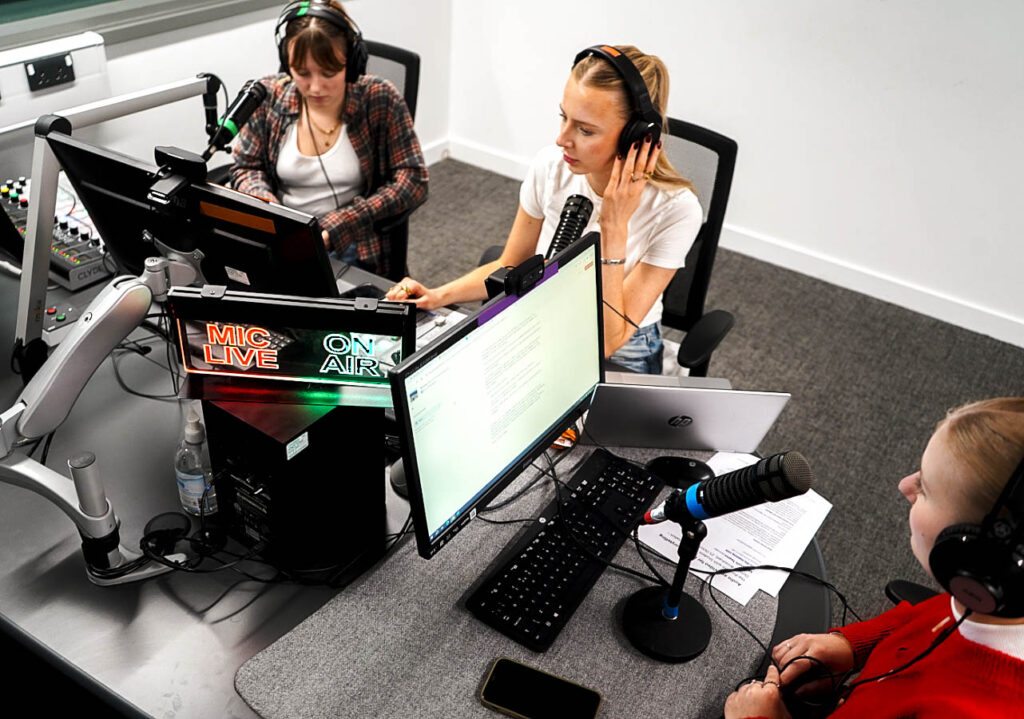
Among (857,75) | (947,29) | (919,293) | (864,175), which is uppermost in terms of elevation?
(947,29)

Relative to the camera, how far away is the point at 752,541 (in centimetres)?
134

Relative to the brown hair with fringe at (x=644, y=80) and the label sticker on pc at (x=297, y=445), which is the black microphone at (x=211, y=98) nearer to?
the brown hair with fringe at (x=644, y=80)

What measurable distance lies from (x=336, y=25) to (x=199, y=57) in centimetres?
103

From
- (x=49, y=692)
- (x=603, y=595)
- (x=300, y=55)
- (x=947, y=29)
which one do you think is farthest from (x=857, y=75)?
(x=49, y=692)

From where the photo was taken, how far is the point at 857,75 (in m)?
3.11

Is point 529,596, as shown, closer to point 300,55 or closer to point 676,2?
point 300,55

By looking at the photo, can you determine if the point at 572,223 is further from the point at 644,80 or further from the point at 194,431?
the point at 194,431

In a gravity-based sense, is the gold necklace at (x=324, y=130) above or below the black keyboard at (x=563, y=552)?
above

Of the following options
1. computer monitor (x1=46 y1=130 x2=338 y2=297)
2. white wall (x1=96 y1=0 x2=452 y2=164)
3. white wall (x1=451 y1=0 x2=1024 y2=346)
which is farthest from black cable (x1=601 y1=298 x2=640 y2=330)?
white wall (x1=451 y1=0 x2=1024 y2=346)

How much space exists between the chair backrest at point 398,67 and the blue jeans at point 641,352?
1.08 metres

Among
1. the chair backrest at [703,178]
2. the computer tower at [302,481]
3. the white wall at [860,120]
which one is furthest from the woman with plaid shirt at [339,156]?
the white wall at [860,120]

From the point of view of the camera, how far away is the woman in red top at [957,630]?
87 cm

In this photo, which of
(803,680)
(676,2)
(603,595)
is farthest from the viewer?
(676,2)

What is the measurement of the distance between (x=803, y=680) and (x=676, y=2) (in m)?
2.95
